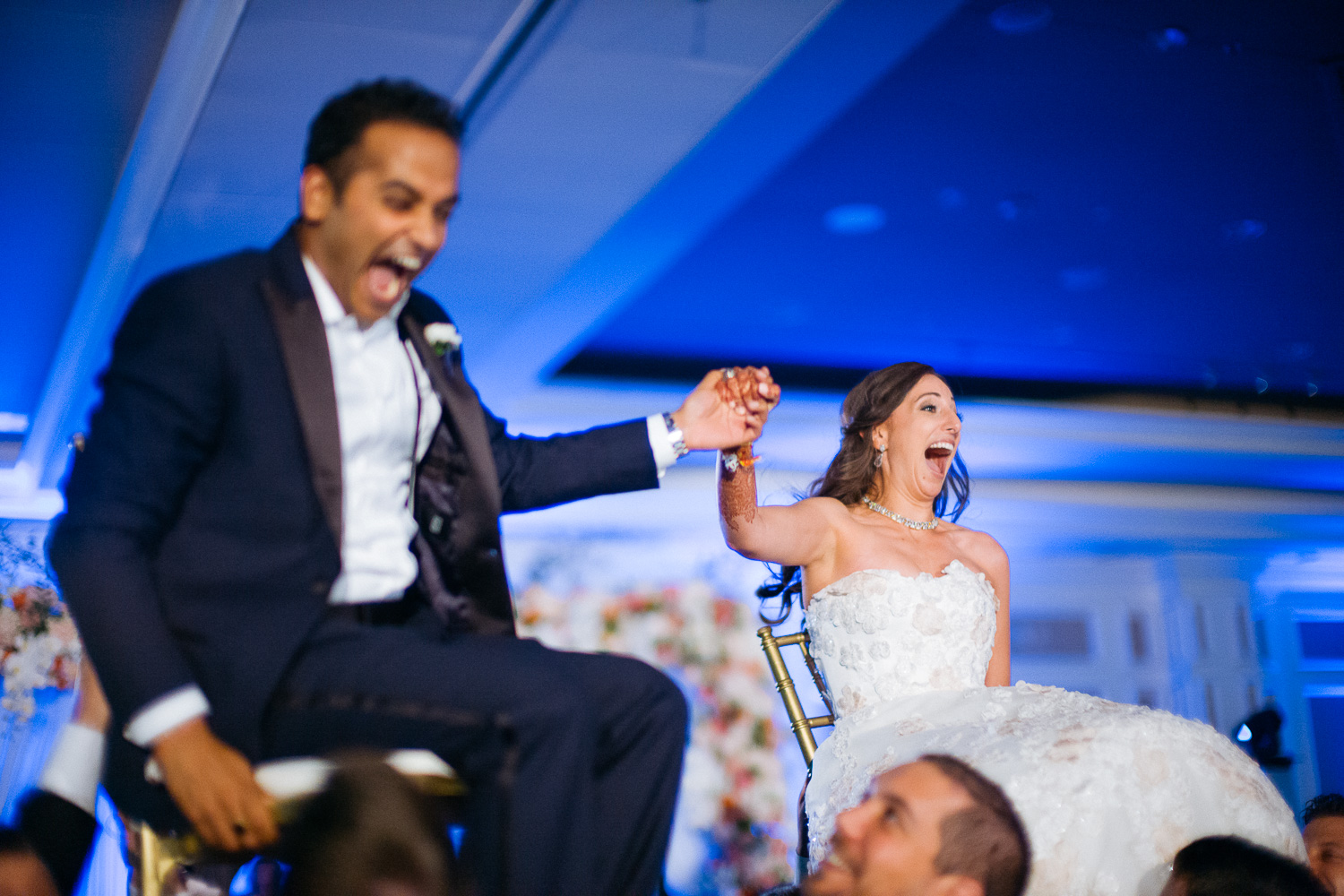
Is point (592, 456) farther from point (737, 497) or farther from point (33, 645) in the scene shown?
point (33, 645)

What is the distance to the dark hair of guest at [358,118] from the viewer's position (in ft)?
5.25

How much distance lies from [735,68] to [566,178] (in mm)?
939

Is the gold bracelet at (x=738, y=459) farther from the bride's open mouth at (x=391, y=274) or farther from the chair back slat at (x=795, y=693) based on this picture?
the bride's open mouth at (x=391, y=274)

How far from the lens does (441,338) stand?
180 cm

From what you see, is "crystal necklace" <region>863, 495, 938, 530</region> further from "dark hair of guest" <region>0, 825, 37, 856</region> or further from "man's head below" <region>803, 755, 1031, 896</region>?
"dark hair of guest" <region>0, 825, 37, 856</region>

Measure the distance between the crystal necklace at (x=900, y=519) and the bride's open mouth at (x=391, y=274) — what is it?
218 cm

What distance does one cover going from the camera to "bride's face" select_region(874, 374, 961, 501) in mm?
3457

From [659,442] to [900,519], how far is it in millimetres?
1730

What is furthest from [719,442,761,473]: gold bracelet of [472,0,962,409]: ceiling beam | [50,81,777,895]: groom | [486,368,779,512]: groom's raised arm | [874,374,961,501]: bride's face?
[472,0,962,409]: ceiling beam

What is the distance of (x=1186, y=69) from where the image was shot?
14.2 feet

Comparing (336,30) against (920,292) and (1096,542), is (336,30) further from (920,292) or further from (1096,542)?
(1096,542)

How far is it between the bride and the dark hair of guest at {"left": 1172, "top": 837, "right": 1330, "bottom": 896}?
156 millimetres

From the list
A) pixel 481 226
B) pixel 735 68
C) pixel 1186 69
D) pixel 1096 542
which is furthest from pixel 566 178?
pixel 1096 542

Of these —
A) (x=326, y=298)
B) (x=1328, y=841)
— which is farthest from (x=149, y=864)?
(x=1328, y=841)
